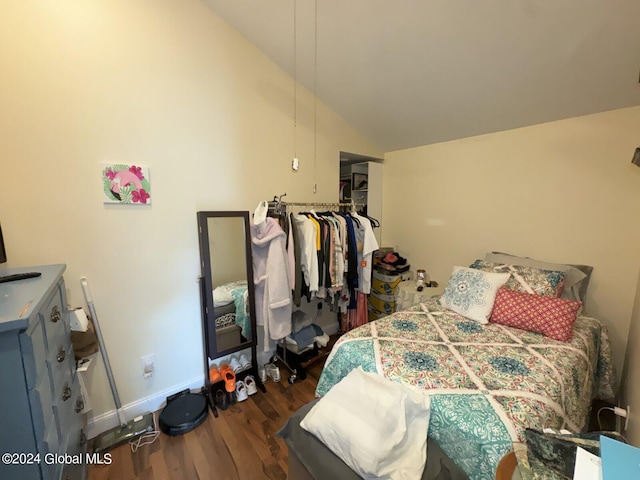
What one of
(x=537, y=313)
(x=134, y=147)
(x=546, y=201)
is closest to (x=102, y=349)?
(x=134, y=147)

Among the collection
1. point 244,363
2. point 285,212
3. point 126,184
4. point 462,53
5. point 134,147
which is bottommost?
point 244,363

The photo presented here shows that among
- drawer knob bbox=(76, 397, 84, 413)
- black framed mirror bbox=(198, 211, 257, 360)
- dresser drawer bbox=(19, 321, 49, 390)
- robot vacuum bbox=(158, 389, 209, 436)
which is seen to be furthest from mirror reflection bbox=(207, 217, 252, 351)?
dresser drawer bbox=(19, 321, 49, 390)

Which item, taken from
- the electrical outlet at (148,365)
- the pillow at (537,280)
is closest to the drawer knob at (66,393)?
the electrical outlet at (148,365)

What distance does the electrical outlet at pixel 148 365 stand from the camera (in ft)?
6.01

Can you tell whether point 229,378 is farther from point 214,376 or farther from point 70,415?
point 70,415

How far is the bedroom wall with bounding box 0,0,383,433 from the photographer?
4.57ft

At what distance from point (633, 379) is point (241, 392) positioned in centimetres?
245

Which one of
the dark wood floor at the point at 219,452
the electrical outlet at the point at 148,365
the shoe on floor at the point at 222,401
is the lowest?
the dark wood floor at the point at 219,452

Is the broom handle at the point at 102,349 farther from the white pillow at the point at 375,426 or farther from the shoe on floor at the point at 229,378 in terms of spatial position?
the white pillow at the point at 375,426

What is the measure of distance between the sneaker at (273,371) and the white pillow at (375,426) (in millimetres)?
1207

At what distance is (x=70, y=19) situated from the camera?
145cm

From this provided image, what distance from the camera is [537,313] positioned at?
168cm

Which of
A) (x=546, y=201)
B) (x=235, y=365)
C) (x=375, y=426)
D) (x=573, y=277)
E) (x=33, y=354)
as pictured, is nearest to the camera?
(x=33, y=354)

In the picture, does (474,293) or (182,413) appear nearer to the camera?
(182,413)
